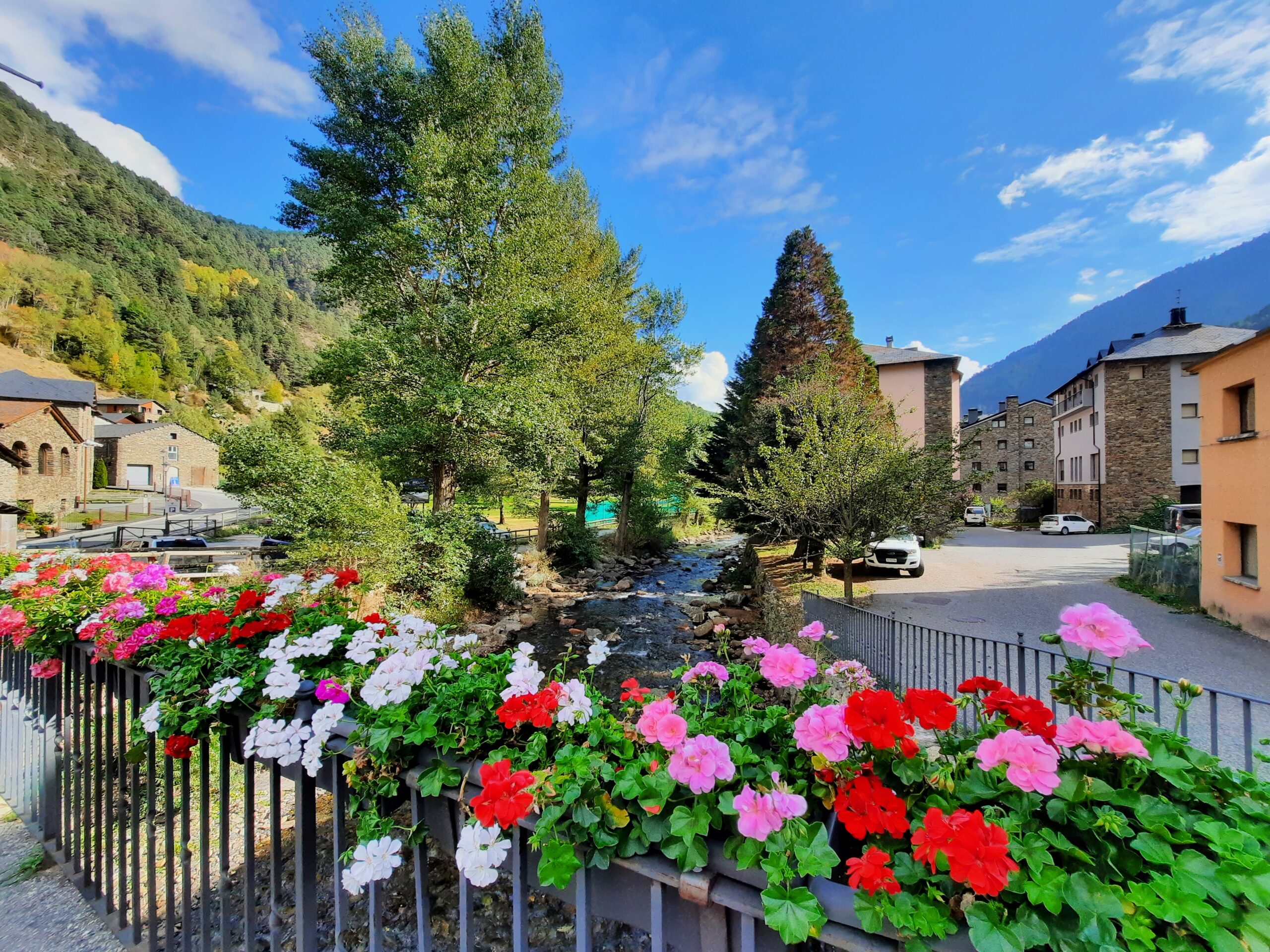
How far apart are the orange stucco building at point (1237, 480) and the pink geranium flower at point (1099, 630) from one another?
10793mm

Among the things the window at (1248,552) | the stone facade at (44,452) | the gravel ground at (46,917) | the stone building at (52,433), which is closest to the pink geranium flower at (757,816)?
the gravel ground at (46,917)

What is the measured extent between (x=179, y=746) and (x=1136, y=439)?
36.5m

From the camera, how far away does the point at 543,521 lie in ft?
63.1

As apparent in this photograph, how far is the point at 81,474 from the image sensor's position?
103 ft

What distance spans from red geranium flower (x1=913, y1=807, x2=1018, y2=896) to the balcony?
37086 millimetres

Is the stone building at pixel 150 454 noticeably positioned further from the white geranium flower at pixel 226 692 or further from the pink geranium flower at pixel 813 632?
the pink geranium flower at pixel 813 632

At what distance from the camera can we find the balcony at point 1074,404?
2842cm

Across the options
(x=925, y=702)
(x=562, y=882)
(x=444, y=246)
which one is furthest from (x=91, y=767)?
(x=444, y=246)

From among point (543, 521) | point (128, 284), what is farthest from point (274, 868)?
point (128, 284)

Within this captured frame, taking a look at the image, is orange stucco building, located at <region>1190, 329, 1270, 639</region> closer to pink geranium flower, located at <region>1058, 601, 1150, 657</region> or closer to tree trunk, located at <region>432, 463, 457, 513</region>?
pink geranium flower, located at <region>1058, 601, 1150, 657</region>

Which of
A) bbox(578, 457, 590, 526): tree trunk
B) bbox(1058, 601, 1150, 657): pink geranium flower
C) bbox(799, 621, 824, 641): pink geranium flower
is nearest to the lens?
bbox(1058, 601, 1150, 657): pink geranium flower

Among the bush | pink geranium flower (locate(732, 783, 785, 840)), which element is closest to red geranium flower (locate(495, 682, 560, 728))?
pink geranium flower (locate(732, 783, 785, 840))

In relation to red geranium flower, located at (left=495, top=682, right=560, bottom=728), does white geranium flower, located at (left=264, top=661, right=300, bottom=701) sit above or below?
below

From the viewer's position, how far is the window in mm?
8539
